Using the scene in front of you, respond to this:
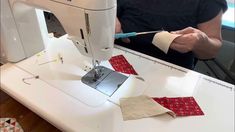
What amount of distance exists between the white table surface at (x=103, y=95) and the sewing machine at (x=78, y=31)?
0.13 feet

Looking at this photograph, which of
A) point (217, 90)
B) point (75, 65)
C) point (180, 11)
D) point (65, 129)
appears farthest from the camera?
point (180, 11)

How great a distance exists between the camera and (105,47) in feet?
2.15

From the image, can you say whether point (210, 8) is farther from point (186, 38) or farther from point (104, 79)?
point (104, 79)

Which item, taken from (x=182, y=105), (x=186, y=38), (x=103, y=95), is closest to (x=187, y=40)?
(x=186, y=38)

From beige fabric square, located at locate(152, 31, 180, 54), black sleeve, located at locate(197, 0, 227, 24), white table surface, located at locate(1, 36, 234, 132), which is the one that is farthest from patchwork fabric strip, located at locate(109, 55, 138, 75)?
black sleeve, located at locate(197, 0, 227, 24)

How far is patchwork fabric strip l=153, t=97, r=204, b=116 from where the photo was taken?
0.67 m

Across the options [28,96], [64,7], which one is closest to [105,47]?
[64,7]

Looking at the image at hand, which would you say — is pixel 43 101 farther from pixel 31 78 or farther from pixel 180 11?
pixel 180 11

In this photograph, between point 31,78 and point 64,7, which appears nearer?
point 64,7

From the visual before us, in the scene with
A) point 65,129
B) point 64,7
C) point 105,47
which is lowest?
point 65,129

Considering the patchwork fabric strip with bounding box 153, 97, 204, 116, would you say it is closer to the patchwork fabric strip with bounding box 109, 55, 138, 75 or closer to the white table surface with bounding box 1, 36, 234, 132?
the white table surface with bounding box 1, 36, 234, 132

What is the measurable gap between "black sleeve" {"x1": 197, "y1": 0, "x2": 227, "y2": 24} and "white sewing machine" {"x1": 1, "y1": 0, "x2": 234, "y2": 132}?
286 mm

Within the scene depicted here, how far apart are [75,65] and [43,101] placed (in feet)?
0.68

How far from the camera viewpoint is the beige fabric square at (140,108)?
646 mm
